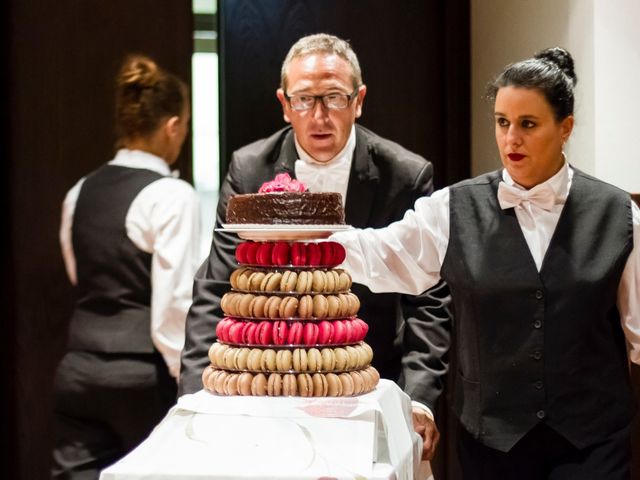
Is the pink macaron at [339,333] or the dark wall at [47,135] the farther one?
the dark wall at [47,135]

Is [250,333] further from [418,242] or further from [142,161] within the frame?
[142,161]

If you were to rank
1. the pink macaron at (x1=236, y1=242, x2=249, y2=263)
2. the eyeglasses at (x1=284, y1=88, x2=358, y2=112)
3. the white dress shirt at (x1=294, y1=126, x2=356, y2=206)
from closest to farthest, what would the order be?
the pink macaron at (x1=236, y1=242, x2=249, y2=263) < the eyeglasses at (x1=284, y1=88, x2=358, y2=112) < the white dress shirt at (x1=294, y1=126, x2=356, y2=206)

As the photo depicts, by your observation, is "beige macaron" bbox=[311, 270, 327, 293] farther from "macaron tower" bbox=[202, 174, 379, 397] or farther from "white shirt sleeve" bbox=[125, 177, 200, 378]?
"white shirt sleeve" bbox=[125, 177, 200, 378]

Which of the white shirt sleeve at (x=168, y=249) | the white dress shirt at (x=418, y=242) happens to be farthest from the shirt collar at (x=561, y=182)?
the white shirt sleeve at (x=168, y=249)

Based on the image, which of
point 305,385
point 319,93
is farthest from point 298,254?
point 319,93

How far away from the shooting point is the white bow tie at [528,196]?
7.12 ft

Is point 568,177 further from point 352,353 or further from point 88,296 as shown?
point 88,296

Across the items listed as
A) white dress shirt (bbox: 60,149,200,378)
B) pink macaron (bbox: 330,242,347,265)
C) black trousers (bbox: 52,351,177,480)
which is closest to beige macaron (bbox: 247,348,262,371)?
pink macaron (bbox: 330,242,347,265)

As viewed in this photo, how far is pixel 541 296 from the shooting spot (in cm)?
213

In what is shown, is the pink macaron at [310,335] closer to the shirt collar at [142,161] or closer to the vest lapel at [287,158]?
the vest lapel at [287,158]

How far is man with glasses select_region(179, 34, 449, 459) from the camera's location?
2.31 m

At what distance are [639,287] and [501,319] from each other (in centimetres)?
29

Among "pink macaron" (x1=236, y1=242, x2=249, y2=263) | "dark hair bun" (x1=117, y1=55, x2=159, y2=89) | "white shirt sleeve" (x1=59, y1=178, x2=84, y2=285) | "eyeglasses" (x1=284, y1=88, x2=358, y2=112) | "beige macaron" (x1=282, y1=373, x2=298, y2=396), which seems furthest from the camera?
"dark hair bun" (x1=117, y1=55, x2=159, y2=89)

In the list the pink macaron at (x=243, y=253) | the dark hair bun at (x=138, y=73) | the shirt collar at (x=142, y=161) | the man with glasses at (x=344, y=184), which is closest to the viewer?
the pink macaron at (x=243, y=253)
